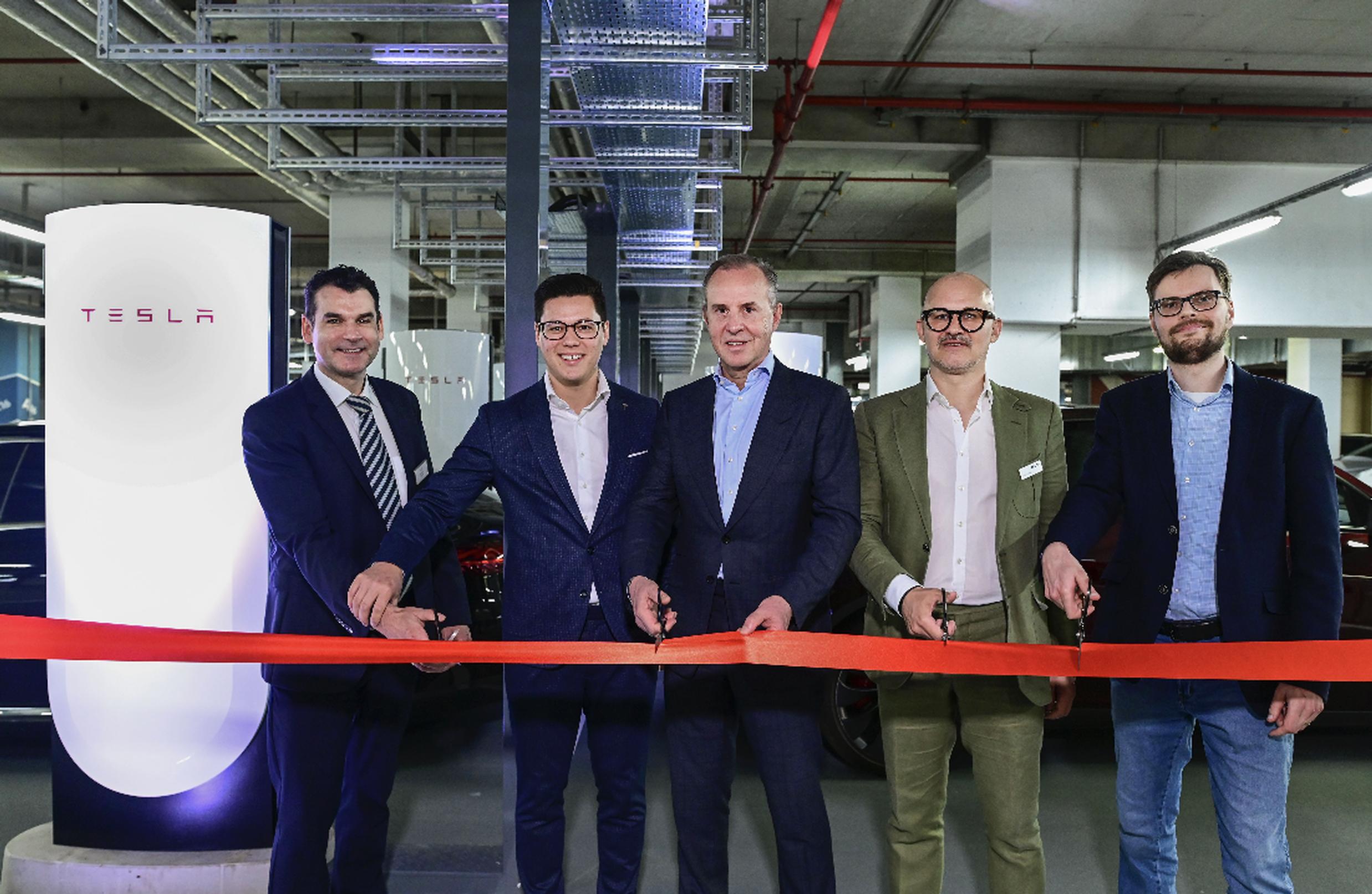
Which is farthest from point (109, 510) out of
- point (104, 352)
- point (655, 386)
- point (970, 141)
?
point (655, 386)

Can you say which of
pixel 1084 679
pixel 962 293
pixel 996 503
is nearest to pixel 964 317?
pixel 962 293

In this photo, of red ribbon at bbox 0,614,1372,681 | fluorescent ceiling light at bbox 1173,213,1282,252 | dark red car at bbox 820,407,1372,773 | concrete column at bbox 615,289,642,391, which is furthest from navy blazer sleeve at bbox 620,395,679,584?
concrete column at bbox 615,289,642,391

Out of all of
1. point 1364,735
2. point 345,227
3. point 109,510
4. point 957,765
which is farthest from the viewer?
point 345,227

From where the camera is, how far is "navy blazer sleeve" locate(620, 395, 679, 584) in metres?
2.18

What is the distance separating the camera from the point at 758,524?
2119mm

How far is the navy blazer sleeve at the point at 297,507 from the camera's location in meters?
2.17

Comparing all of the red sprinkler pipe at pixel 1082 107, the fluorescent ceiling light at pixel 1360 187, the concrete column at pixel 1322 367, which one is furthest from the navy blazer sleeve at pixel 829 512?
the concrete column at pixel 1322 367

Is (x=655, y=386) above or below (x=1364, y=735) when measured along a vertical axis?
above

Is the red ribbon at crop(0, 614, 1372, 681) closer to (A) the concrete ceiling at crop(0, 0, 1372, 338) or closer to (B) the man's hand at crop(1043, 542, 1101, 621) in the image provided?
(B) the man's hand at crop(1043, 542, 1101, 621)

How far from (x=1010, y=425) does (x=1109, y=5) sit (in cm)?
673

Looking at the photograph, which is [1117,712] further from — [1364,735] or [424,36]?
[424,36]

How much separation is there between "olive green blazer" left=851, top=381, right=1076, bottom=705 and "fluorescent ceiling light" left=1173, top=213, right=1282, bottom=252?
6.81m

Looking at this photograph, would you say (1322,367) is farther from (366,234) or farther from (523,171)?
(523,171)

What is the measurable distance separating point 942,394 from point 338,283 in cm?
146
